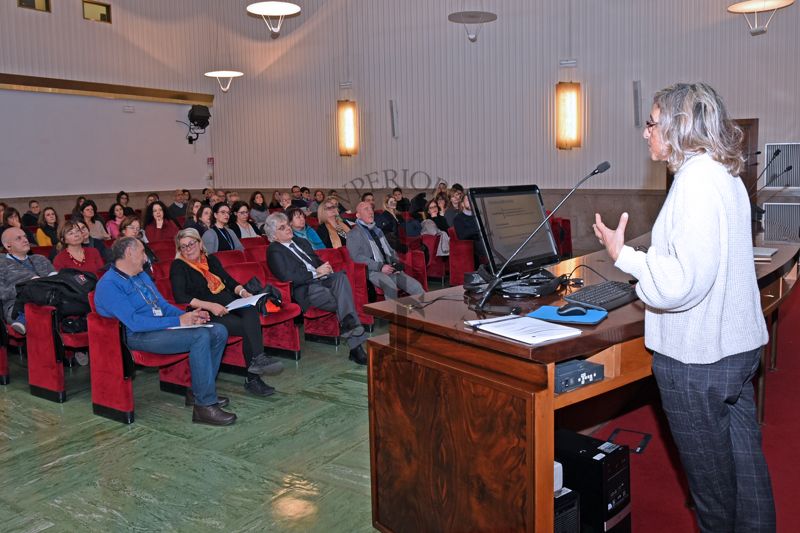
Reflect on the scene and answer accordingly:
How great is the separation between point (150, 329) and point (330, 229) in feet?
9.25

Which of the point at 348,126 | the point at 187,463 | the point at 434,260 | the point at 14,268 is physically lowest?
the point at 187,463

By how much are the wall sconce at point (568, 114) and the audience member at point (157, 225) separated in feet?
20.0

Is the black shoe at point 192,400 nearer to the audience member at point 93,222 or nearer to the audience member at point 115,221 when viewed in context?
the audience member at point 115,221

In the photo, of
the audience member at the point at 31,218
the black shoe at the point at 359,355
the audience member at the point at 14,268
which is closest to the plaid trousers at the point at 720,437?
the black shoe at the point at 359,355

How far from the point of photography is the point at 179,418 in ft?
13.1

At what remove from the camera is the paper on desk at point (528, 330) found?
1.97m

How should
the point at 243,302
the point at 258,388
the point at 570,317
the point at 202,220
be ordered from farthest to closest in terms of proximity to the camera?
the point at 202,220 → the point at 243,302 → the point at 258,388 → the point at 570,317

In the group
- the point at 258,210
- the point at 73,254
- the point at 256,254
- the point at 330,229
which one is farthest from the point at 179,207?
the point at 73,254

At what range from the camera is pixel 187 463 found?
335cm

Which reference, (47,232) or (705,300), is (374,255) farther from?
(47,232)

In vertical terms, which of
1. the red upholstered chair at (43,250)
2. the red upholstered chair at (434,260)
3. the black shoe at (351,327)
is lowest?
the black shoe at (351,327)

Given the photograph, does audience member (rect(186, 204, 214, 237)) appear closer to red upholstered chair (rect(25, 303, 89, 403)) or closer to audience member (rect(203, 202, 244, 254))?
audience member (rect(203, 202, 244, 254))

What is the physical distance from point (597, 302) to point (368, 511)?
1.25 metres

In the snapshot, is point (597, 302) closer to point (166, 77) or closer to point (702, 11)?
point (702, 11)
